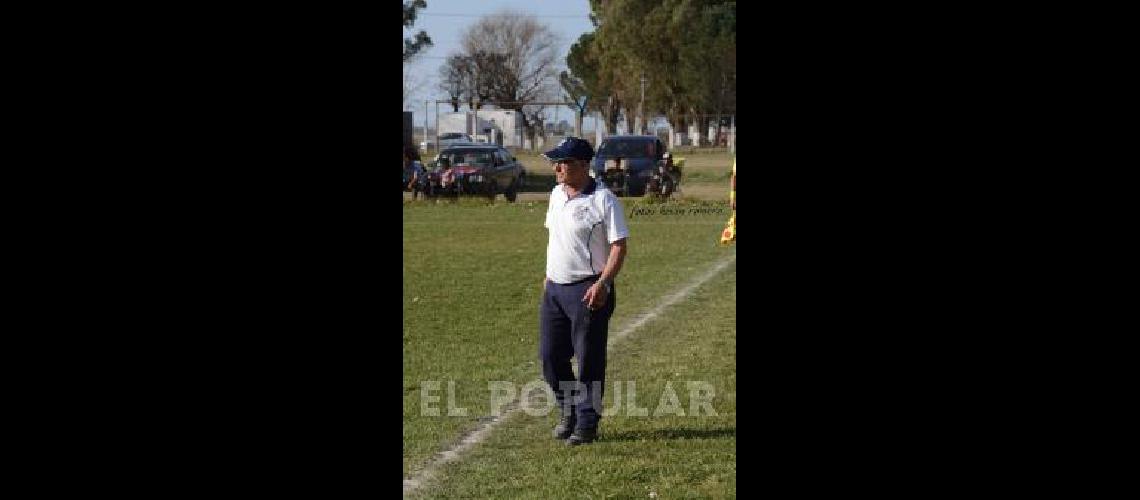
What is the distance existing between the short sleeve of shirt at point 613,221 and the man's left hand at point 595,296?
233mm

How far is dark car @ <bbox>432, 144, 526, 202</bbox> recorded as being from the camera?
3150 cm

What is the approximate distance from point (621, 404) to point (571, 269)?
4.99ft

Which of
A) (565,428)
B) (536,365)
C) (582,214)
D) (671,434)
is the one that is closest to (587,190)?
(582,214)

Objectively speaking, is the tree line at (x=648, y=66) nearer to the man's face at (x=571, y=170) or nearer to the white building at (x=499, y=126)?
the white building at (x=499, y=126)

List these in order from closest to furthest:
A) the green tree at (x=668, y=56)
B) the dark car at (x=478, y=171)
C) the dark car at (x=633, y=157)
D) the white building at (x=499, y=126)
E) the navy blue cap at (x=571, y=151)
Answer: the navy blue cap at (x=571, y=151)
the dark car at (x=478, y=171)
the dark car at (x=633, y=157)
the white building at (x=499, y=126)
the green tree at (x=668, y=56)

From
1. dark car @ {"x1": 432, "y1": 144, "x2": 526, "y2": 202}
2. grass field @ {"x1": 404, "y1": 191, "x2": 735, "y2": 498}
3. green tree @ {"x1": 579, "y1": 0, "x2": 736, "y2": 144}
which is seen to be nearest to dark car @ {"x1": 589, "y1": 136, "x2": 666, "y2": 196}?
dark car @ {"x1": 432, "y1": 144, "x2": 526, "y2": 202}

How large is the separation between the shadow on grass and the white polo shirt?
0.92 m

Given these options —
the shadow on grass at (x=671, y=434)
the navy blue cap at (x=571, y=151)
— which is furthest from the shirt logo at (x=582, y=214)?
the shadow on grass at (x=671, y=434)

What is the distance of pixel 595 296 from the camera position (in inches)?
281

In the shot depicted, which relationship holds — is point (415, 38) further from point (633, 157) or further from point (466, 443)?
point (466, 443)

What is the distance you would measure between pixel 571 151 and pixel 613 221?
406 mm

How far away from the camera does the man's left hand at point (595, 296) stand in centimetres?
712

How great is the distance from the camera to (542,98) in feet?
190
